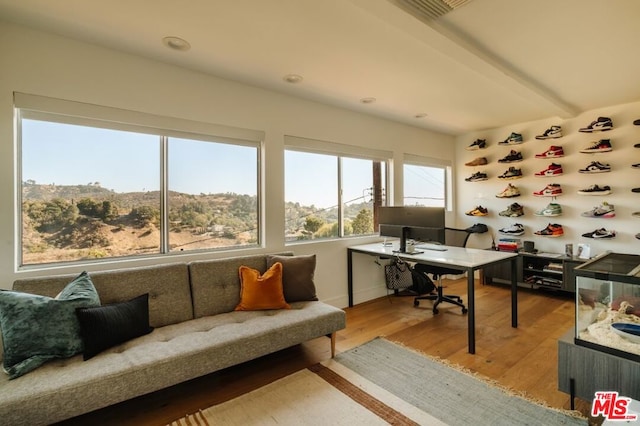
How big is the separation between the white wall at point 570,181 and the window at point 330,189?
6.55 feet

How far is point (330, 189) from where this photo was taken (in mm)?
3992

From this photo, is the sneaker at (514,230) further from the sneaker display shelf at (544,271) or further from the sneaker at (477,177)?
the sneaker at (477,177)

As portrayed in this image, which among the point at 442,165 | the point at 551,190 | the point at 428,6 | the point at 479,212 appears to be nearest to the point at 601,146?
the point at 551,190

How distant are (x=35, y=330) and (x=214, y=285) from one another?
1.13 metres

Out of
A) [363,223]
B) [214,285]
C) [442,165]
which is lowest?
[214,285]

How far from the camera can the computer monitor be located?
3.28 metres

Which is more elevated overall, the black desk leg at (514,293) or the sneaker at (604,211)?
the sneaker at (604,211)

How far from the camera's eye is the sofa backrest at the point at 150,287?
2.08m

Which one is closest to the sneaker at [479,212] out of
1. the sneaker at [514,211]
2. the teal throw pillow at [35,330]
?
the sneaker at [514,211]

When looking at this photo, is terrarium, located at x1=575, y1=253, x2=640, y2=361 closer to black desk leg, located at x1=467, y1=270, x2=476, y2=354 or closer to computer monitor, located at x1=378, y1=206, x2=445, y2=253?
black desk leg, located at x1=467, y1=270, x2=476, y2=354

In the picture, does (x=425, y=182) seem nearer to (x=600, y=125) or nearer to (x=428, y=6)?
(x=600, y=125)

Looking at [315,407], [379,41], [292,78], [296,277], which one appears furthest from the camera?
[292,78]

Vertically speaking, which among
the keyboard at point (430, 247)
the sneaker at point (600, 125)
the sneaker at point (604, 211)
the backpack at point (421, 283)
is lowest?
the backpack at point (421, 283)

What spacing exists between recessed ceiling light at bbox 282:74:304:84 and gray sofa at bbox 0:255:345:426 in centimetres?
175
